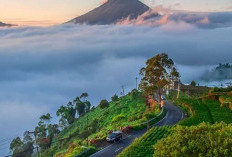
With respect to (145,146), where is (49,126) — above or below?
below

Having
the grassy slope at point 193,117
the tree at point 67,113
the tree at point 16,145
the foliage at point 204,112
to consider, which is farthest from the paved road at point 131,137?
the tree at point 67,113

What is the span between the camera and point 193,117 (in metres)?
60.6

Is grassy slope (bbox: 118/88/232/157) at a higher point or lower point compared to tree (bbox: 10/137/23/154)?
higher

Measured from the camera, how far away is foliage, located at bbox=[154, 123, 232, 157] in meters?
24.0

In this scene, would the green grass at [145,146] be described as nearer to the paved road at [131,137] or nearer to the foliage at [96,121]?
the paved road at [131,137]

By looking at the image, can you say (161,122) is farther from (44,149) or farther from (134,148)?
(44,149)

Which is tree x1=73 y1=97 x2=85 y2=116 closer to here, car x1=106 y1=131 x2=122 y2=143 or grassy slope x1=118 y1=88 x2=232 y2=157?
grassy slope x1=118 y1=88 x2=232 y2=157

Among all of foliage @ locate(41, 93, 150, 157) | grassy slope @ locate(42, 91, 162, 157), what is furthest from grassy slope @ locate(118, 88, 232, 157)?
grassy slope @ locate(42, 91, 162, 157)

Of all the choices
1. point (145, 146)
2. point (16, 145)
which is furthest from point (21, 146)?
point (145, 146)

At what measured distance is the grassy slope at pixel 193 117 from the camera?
41.9m

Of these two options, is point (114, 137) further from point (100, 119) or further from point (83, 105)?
point (83, 105)

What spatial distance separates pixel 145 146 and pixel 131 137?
13.7 meters

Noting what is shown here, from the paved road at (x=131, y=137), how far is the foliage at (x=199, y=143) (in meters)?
22.6

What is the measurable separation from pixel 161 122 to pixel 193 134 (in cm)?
4444
